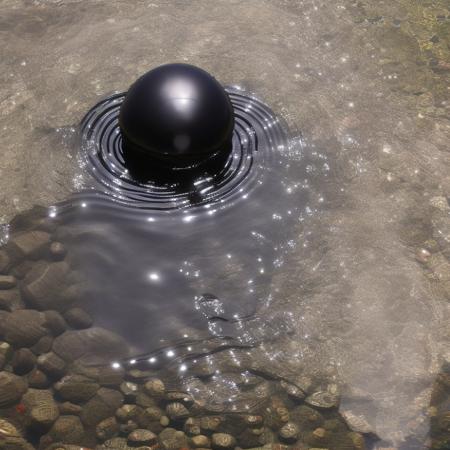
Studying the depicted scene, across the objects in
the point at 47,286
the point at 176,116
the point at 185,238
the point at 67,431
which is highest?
the point at 176,116

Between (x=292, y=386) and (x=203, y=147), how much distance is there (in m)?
2.08

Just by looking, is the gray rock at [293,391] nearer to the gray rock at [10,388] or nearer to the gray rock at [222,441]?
the gray rock at [222,441]

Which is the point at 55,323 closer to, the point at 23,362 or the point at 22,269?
the point at 23,362

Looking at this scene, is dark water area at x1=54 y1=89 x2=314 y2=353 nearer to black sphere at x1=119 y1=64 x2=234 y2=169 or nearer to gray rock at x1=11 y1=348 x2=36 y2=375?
black sphere at x1=119 y1=64 x2=234 y2=169

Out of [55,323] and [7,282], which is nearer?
[55,323]

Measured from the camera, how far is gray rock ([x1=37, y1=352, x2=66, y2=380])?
4.50 m

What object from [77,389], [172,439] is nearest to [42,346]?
[77,389]

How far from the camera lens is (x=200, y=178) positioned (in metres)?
5.54

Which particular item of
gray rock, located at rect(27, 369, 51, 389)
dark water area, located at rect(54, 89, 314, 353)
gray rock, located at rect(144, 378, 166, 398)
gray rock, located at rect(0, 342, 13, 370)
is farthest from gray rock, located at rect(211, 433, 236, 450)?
gray rock, located at rect(0, 342, 13, 370)

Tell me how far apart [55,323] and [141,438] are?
1106mm

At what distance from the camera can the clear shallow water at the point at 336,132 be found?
467cm

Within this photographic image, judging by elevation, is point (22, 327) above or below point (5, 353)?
above

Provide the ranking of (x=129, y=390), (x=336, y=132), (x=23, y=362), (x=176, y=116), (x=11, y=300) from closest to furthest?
(x=129, y=390) → (x=23, y=362) → (x=11, y=300) → (x=176, y=116) → (x=336, y=132)

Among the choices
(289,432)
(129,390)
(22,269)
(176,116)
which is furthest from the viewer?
(176,116)
